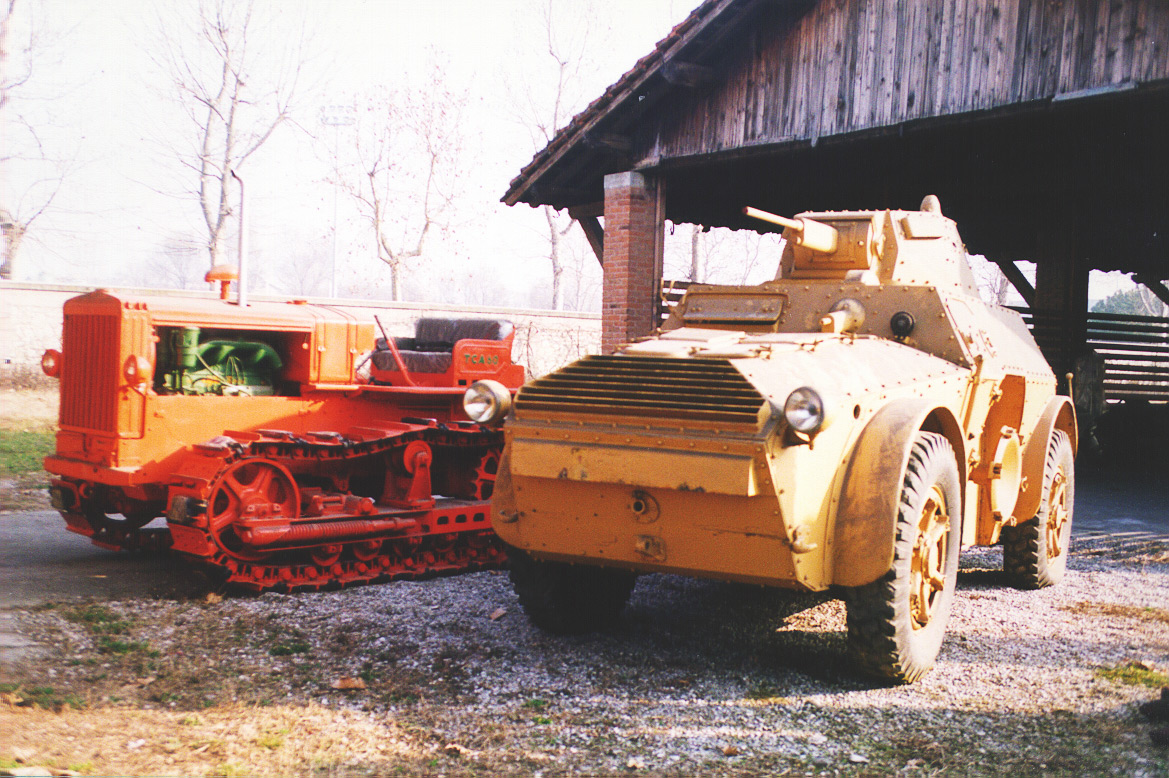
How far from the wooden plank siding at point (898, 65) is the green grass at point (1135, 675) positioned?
5.21m

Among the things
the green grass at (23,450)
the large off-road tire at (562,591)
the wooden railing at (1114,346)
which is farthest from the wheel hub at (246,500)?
the wooden railing at (1114,346)

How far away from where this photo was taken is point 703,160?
458 inches

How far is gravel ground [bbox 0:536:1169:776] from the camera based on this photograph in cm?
397

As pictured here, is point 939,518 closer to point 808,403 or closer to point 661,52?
point 808,403

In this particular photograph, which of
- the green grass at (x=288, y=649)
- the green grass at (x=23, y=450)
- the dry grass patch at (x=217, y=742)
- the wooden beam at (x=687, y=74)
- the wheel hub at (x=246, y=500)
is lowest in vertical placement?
the green grass at (x=288, y=649)

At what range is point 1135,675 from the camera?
5156mm

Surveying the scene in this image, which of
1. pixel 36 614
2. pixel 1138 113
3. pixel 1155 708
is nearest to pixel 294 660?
pixel 36 614

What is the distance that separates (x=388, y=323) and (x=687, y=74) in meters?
12.3

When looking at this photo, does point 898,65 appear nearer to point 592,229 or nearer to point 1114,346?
point 592,229

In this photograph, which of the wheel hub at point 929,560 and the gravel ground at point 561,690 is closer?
the gravel ground at point 561,690

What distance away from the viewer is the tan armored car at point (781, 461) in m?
4.41

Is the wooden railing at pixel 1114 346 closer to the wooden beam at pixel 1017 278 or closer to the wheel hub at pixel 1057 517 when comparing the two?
the wooden beam at pixel 1017 278

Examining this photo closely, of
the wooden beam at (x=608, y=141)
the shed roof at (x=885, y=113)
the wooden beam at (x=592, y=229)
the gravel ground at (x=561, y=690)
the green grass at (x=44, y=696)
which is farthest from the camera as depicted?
the wooden beam at (x=592, y=229)

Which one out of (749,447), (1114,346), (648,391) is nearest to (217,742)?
(648,391)
